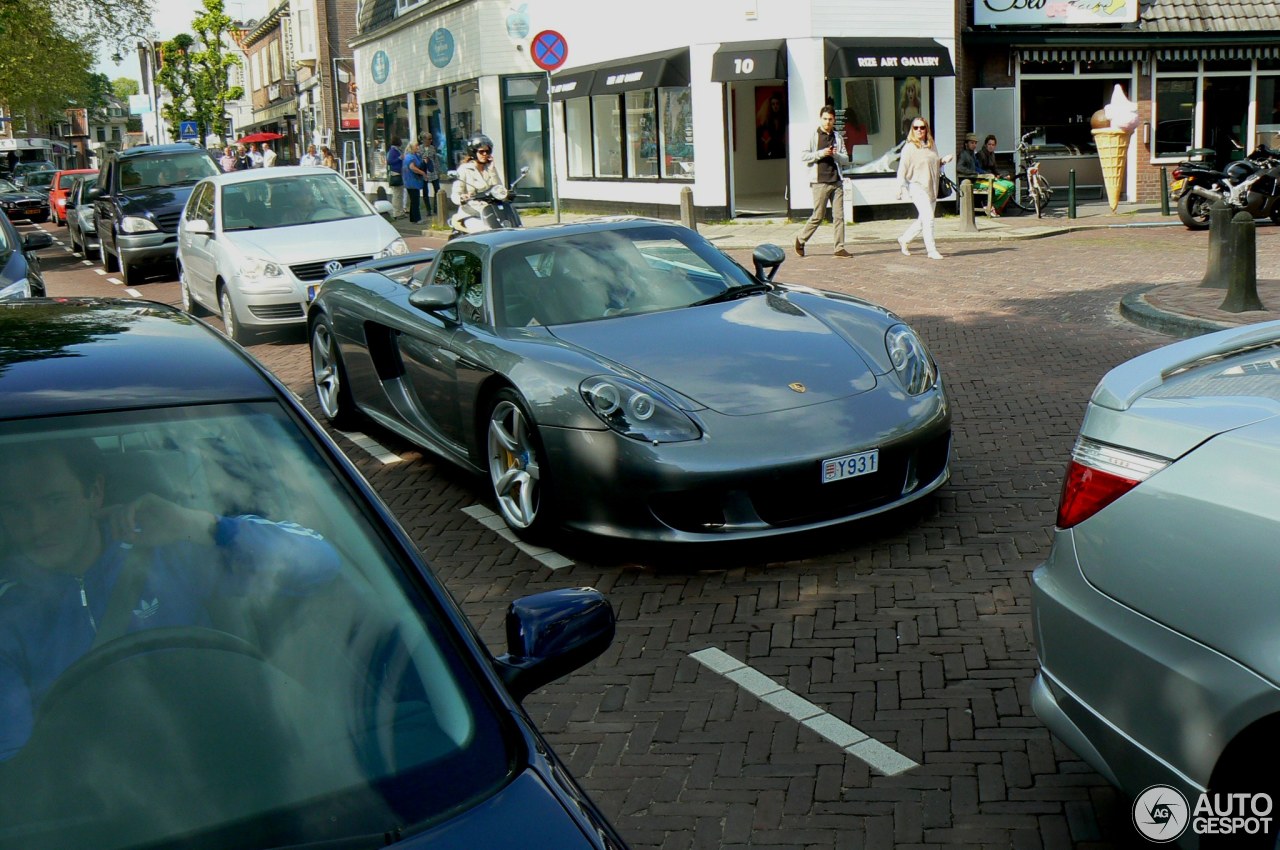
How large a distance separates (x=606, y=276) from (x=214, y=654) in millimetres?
4714

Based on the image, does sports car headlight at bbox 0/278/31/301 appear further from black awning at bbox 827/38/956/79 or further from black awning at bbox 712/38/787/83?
black awning at bbox 827/38/956/79

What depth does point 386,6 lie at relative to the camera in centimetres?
4050

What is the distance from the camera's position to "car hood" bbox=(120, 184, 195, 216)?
1889 cm

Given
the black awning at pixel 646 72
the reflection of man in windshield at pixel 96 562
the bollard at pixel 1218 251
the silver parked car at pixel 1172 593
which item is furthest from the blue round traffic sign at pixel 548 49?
the reflection of man in windshield at pixel 96 562

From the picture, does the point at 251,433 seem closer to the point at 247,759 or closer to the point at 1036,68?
the point at 247,759

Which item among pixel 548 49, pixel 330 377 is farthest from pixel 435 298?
pixel 548 49

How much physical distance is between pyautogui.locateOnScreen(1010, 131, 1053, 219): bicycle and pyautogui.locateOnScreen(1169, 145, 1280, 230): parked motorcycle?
3.58m

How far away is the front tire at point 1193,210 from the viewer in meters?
18.7

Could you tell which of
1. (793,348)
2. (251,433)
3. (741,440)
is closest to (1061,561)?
(251,433)

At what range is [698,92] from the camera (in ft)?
80.3

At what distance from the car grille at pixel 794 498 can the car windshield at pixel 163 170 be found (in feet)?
52.9

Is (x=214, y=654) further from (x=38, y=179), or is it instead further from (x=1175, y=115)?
(x=38, y=179)

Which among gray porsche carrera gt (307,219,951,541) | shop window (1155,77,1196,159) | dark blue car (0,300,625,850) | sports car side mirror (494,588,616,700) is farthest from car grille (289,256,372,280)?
shop window (1155,77,1196,159)

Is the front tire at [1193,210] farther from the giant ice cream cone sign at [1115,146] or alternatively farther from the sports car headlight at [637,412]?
the sports car headlight at [637,412]
